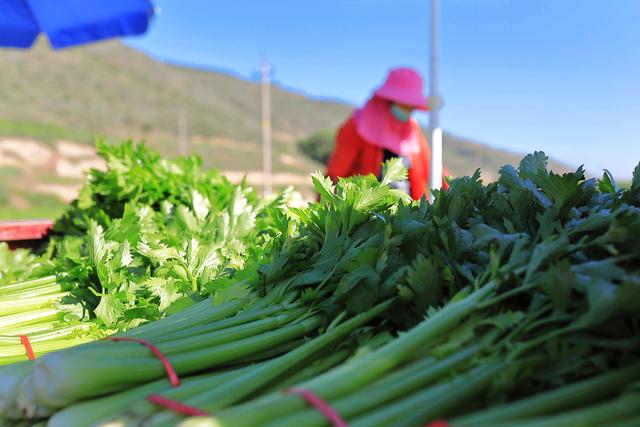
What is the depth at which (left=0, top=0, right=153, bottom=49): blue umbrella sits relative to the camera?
442 cm

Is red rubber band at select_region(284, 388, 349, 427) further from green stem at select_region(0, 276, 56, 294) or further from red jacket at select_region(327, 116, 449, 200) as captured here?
red jacket at select_region(327, 116, 449, 200)

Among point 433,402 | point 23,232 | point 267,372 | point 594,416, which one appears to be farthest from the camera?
point 23,232

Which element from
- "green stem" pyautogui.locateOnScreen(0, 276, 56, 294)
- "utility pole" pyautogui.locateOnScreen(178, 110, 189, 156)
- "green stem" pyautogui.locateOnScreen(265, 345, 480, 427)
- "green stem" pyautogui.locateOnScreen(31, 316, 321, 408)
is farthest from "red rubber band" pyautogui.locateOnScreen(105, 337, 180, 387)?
"utility pole" pyautogui.locateOnScreen(178, 110, 189, 156)

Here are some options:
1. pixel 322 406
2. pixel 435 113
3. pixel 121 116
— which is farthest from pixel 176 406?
pixel 121 116

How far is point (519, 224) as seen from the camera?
1734 millimetres

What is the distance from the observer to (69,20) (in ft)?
14.9

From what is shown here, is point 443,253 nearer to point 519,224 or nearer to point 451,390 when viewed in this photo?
point 519,224

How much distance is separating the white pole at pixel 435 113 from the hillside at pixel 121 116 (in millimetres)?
30021

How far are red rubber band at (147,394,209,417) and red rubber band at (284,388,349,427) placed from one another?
208mm

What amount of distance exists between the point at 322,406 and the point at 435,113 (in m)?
5.60

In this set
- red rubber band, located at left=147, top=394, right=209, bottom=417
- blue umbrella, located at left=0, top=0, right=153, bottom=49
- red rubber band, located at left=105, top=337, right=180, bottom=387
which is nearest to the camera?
red rubber band, located at left=147, top=394, right=209, bottom=417

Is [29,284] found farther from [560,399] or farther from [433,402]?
[560,399]

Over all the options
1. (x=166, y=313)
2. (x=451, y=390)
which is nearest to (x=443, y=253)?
(x=451, y=390)

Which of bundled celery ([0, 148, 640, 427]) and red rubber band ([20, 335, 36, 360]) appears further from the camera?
red rubber band ([20, 335, 36, 360])
